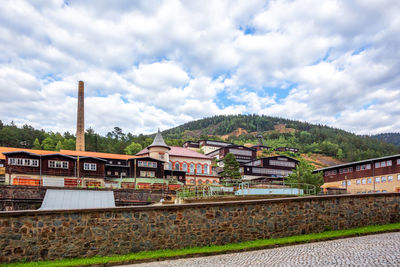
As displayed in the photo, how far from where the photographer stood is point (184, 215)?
45.7 feet

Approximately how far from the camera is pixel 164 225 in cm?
1363

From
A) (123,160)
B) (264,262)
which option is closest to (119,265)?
(264,262)

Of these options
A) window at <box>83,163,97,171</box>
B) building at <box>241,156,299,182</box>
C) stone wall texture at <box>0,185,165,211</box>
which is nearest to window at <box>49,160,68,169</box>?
window at <box>83,163,97,171</box>

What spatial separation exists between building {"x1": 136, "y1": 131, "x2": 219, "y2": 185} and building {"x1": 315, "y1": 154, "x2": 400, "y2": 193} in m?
23.6

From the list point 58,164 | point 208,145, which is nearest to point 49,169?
point 58,164

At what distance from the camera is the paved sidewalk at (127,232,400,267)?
1078 cm

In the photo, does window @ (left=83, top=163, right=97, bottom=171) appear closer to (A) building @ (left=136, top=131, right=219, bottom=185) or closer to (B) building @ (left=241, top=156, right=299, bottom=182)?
(A) building @ (left=136, top=131, right=219, bottom=185)

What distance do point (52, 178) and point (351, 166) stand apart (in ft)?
149

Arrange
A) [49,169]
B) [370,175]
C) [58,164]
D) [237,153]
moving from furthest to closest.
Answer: [237,153] → [370,175] → [58,164] → [49,169]

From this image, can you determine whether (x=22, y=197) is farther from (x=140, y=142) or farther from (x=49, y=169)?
(x=140, y=142)

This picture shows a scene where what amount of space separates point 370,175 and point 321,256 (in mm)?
45049

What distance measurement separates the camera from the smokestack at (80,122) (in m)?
58.0

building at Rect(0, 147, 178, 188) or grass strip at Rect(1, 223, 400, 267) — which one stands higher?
building at Rect(0, 147, 178, 188)

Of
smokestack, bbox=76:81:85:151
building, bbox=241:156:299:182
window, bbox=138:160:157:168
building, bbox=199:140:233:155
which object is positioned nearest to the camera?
window, bbox=138:160:157:168
